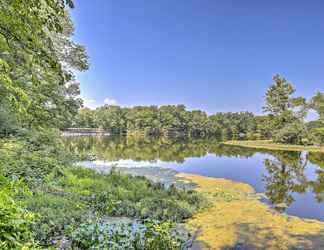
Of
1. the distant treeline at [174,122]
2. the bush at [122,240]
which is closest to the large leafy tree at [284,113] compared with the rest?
the distant treeline at [174,122]

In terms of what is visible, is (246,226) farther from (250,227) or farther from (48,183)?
(48,183)

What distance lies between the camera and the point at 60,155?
14.5 metres

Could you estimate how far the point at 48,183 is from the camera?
11906 mm

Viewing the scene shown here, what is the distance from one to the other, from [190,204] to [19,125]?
780cm

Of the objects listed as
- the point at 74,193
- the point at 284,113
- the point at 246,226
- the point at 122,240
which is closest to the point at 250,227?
the point at 246,226

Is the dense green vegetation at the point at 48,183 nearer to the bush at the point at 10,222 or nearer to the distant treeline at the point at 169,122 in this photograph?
the bush at the point at 10,222

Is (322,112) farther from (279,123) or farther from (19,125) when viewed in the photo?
(19,125)

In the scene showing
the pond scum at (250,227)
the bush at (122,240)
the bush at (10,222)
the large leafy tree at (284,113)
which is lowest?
the pond scum at (250,227)

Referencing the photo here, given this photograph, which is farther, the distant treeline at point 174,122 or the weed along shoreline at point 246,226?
the distant treeline at point 174,122

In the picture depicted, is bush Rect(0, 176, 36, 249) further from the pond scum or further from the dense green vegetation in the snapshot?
the pond scum

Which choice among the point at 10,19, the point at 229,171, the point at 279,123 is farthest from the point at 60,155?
the point at 279,123

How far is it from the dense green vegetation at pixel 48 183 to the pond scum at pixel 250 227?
0.91 m

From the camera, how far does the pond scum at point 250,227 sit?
8.62 meters

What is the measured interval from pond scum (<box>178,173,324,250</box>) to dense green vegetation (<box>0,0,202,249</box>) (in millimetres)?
911
